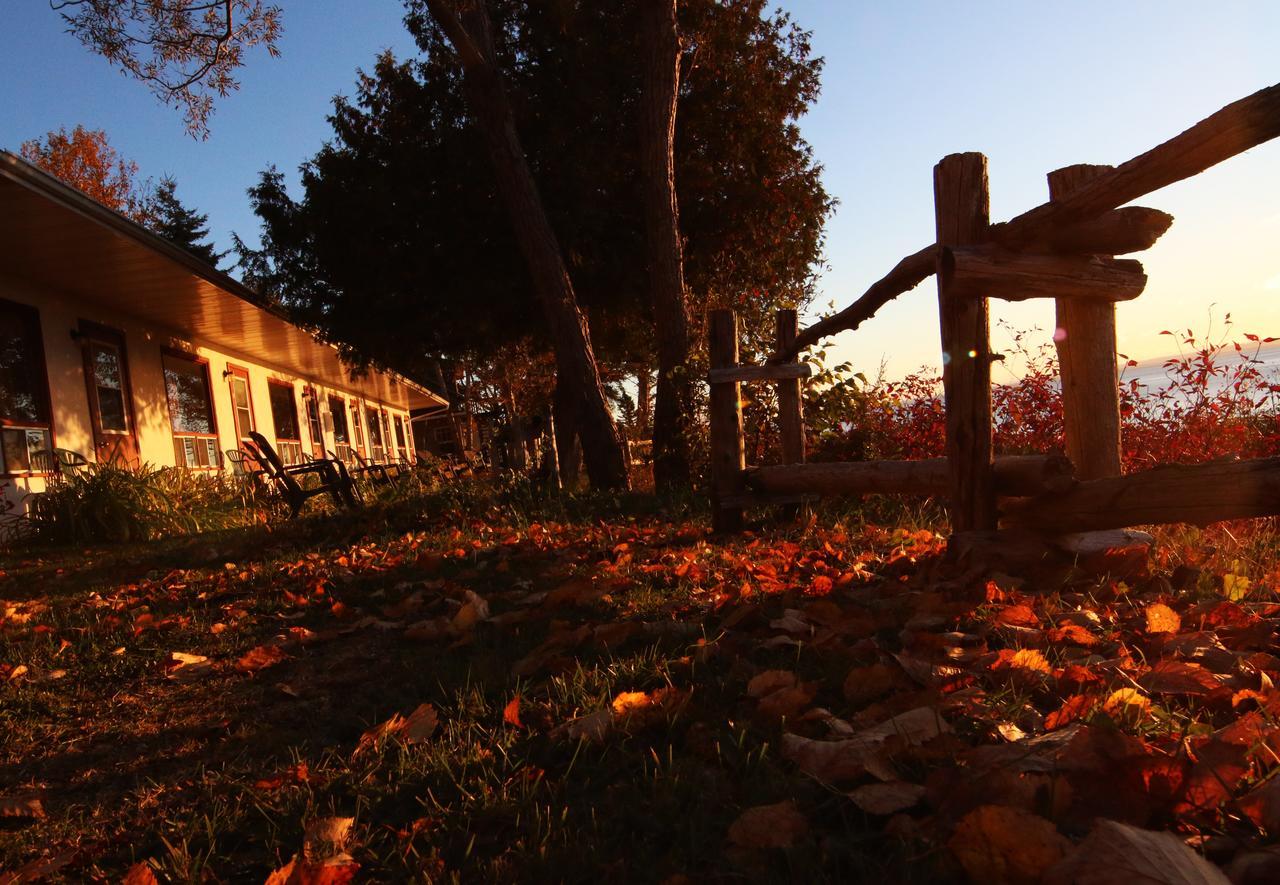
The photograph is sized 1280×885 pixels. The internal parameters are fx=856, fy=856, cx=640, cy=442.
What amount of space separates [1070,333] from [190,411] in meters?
14.7

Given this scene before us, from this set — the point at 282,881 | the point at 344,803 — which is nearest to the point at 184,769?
the point at 344,803

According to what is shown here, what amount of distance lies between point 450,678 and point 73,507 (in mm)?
8567

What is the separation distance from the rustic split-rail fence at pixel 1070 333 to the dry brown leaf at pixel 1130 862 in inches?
69.3

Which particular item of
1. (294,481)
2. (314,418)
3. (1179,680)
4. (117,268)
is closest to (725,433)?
(1179,680)

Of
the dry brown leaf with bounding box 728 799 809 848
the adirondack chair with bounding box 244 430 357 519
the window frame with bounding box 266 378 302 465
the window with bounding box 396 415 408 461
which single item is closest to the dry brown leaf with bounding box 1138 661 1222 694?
the dry brown leaf with bounding box 728 799 809 848

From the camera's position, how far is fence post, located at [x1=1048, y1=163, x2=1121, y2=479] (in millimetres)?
3080

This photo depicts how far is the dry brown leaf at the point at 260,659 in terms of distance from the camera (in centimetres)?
282

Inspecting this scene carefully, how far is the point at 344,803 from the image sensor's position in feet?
5.55

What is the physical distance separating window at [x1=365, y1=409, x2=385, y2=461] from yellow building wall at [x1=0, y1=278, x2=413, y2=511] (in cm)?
1018

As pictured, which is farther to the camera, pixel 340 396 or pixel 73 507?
pixel 340 396

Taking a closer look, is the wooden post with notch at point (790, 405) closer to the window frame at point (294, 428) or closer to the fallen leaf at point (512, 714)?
the fallen leaf at point (512, 714)

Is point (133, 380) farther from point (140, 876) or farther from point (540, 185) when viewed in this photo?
point (140, 876)

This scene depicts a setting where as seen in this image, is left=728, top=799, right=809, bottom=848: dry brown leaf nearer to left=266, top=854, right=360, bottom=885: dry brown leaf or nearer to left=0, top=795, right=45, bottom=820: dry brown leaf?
left=266, top=854, right=360, bottom=885: dry brown leaf

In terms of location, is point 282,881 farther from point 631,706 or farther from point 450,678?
point 450,678
